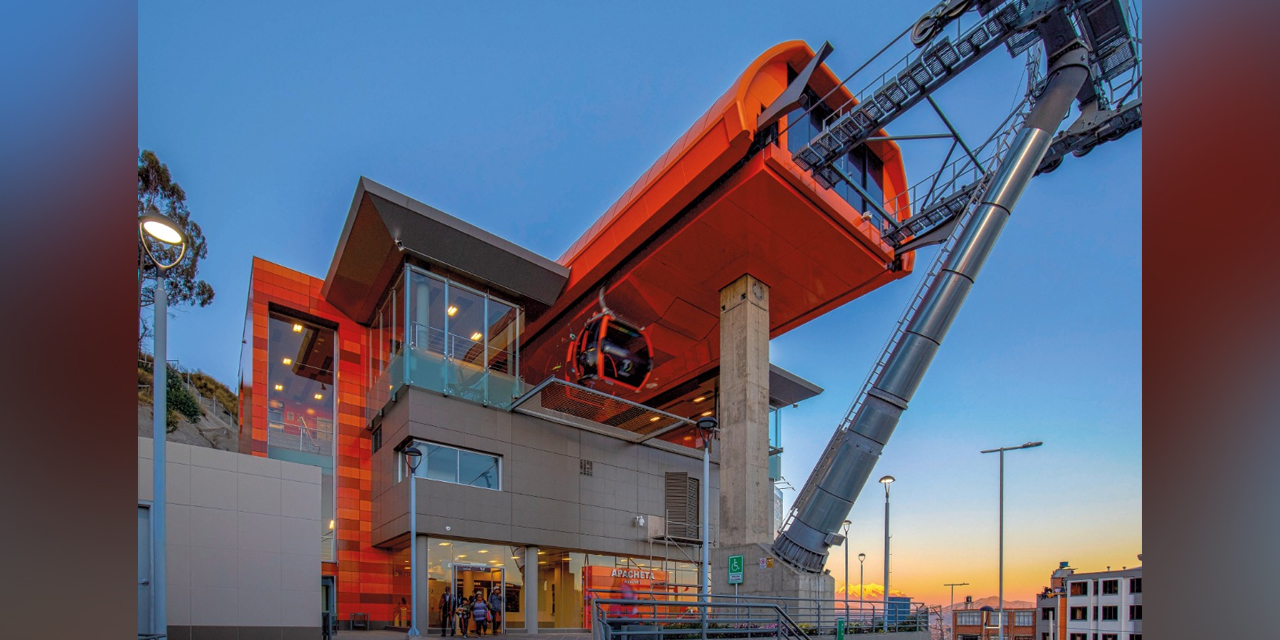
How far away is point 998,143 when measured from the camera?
742 inches

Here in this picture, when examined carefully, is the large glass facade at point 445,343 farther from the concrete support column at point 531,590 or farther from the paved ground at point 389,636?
the paved ground at point 389,636

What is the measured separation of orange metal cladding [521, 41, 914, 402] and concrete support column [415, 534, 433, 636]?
28.7ft

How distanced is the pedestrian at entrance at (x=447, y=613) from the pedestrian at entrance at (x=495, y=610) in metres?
1.15

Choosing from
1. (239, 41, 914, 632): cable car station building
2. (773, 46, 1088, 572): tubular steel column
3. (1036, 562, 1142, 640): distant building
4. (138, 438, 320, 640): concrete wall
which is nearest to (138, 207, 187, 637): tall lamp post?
(138, 438, 320, 640): concrete wall

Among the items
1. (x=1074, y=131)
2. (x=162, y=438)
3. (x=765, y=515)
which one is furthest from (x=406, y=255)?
(x=1074, y=131)

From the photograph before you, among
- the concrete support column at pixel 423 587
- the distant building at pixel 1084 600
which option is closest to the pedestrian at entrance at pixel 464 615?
the concrete support column at pixel 423 587

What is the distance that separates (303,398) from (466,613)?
31.6 ft

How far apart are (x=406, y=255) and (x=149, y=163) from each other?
13.7m

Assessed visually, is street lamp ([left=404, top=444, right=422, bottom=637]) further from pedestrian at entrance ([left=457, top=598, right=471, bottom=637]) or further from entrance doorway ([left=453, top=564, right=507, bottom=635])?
entrance doorway ([left=453, top=564, right=507, bottom=635])

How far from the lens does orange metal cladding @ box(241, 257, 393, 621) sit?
22.3 metres
